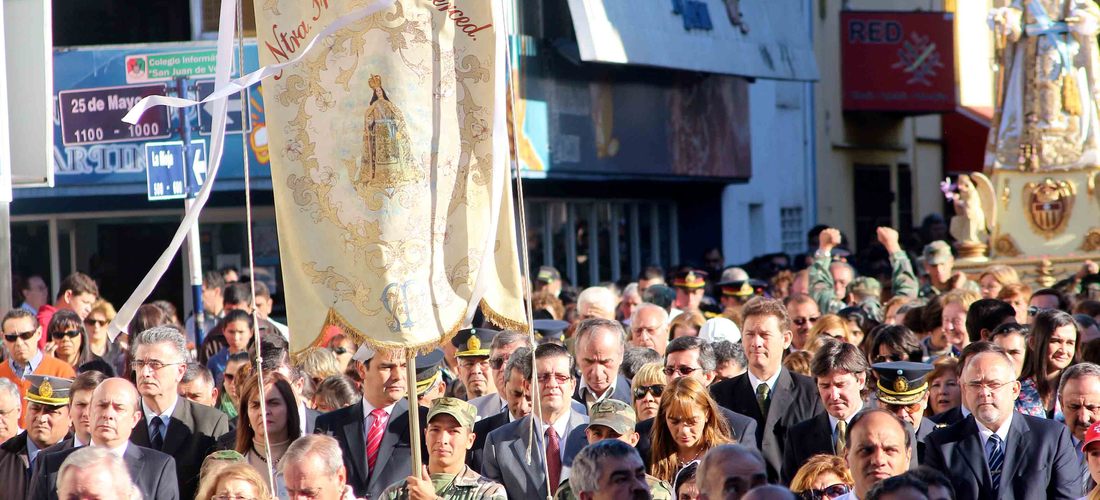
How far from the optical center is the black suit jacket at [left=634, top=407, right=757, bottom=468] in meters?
8.32

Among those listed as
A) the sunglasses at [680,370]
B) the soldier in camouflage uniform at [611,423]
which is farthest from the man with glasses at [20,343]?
the soldier in camouflage uniform at [611,423]

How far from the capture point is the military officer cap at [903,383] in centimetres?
851

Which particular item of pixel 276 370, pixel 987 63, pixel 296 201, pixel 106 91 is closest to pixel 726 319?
pixel 276 370

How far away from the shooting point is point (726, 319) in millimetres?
11695

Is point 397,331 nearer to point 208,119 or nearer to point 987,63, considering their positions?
point 208,119

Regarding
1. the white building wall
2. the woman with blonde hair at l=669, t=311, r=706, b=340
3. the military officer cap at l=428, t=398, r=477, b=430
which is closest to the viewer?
the military officer cap at l=428, t=398, r=477, b=430

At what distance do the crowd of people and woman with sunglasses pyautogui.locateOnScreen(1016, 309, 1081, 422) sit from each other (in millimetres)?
11

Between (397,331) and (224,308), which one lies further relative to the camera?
(224,308)

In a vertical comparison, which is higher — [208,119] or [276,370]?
[208,119]

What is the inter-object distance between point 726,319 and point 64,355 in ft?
13.5

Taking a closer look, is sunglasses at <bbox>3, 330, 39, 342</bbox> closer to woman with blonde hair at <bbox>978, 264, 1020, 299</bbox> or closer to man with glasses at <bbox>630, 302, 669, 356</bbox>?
man with glasses at <bbox>630, 302, 669, 356</bbox>

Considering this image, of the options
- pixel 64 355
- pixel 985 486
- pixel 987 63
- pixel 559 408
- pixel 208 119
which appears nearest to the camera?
pixel 985 486

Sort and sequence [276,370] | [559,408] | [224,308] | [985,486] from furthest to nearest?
[224,308], [276,370], [559,408], [985,486]

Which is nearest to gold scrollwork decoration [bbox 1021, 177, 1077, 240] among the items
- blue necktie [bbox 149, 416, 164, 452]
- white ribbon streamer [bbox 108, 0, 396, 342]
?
blue necktie [bbox 149, 416, 164, 452]
